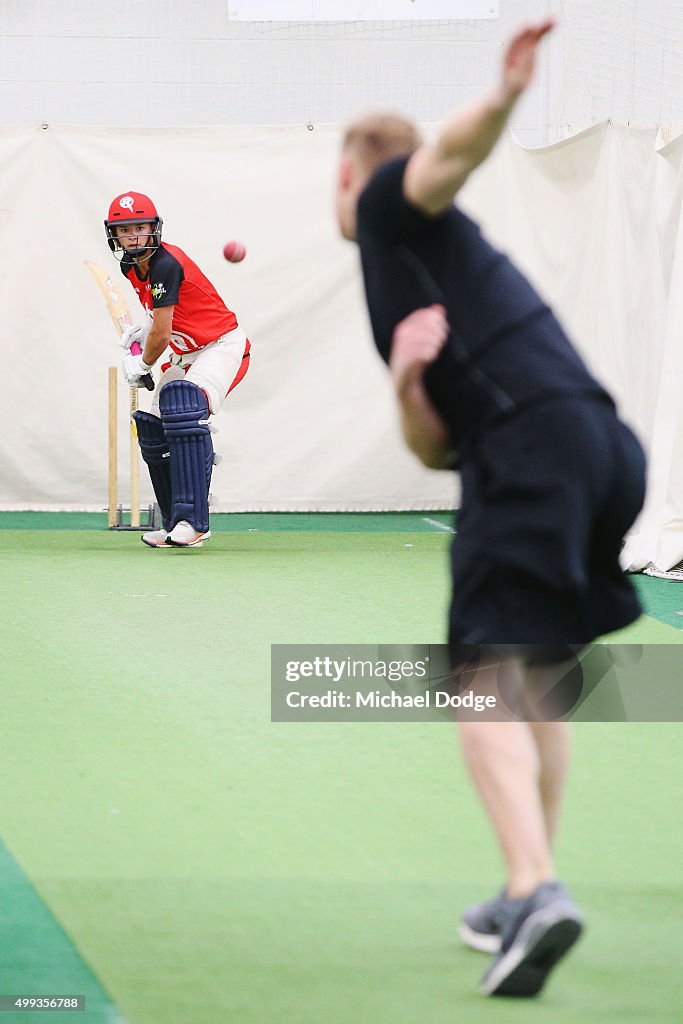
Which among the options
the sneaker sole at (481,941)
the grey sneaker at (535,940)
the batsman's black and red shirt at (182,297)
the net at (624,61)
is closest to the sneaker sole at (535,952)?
the grey sneaker at (535,940)

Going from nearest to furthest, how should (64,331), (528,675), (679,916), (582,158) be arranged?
(528,675)
(679,916)
(582,158)
(64,331)

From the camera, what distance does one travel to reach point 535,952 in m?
1.58

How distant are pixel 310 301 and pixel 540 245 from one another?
1.23 metres

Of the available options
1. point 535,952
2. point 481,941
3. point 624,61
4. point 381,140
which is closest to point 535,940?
point 535,952

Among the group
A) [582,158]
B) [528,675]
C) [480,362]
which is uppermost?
[582,158]

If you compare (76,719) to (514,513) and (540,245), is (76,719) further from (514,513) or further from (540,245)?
(540,245)

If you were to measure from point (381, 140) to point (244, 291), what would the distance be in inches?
239

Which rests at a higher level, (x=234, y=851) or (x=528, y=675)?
(x=528, y=675)

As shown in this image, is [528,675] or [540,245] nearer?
[528,675]

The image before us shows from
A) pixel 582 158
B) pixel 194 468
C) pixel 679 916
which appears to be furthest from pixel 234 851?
pixel 582 158

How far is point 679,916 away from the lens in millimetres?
1933

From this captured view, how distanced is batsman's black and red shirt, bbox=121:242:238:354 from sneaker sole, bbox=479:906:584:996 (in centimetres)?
431

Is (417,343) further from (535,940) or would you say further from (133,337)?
(133,337)

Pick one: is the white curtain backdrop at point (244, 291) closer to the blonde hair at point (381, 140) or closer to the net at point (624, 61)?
the net at point (624, 61)
